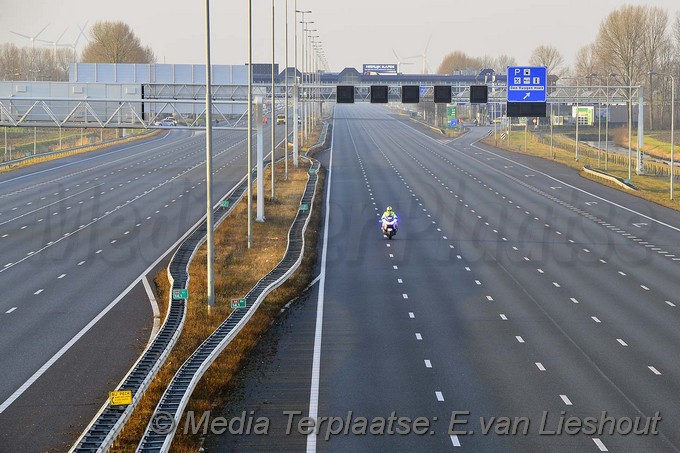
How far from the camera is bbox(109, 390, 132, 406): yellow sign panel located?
24.8 metres

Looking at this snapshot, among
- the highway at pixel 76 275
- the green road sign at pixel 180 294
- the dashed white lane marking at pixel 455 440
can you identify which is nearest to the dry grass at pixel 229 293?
the green road sign at pixel 180 294

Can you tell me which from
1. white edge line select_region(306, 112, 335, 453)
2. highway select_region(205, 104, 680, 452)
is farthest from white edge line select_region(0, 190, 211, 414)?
white edge line select_region(306, 112, 335, 453)

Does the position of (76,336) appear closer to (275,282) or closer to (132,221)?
(275,282)

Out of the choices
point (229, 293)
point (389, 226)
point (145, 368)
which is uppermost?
point (389, 226)

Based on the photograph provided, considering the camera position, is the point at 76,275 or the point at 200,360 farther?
the point at 76,275

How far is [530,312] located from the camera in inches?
1604

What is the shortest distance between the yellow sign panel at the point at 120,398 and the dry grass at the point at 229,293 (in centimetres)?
60

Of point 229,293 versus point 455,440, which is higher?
point 229,293

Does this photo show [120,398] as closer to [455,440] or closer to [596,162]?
[455,440]

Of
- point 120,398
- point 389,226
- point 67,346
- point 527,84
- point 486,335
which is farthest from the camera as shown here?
point 527,84

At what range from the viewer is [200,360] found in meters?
30.2

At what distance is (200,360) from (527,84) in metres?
54.0

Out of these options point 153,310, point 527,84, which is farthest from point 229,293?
point 527,84

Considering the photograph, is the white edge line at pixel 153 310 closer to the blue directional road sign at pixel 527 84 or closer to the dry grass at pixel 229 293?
the dry grass at pixel 229 293
